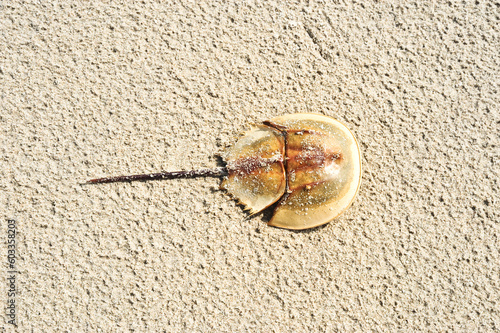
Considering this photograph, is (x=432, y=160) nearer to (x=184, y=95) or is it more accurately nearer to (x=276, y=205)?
(x=276, y=205)

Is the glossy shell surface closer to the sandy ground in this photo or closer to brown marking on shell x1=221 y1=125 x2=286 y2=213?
brown marking on shell x1=221 y1=125 x2=286 y2=213

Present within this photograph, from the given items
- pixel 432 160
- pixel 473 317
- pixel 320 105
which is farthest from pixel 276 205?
pixel 473 317

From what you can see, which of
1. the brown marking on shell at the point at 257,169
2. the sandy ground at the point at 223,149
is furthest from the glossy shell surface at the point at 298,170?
the sandy ground at the point at 223,149

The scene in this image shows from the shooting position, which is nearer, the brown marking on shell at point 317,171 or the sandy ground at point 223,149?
the brown marking on shell at point 317,171

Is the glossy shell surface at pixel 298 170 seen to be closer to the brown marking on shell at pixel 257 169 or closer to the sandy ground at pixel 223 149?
the brown marking on shell at pixel 257 169

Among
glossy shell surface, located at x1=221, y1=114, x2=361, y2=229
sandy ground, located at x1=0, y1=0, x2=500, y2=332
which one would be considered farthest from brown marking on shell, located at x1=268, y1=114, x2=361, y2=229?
A: sandy ground, located at x1=0, y1=0, x2=500, y2=332

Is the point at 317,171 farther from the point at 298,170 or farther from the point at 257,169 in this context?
the point at 257,169
